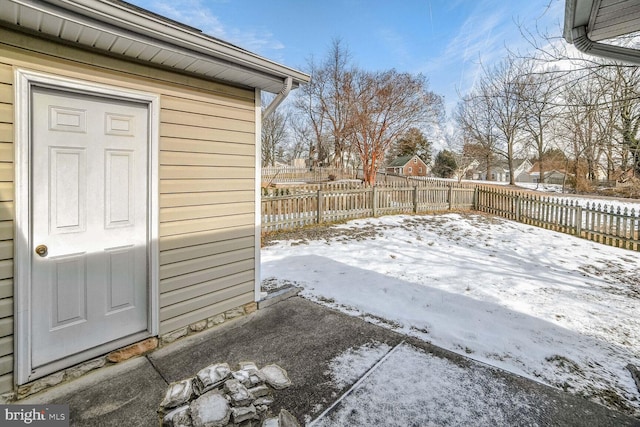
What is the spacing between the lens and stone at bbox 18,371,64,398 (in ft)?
6.39

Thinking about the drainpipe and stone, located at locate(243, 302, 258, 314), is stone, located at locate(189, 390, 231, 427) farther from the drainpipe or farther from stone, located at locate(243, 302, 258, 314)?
the drainpipe

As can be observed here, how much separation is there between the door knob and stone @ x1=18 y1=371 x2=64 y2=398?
2.72 ft

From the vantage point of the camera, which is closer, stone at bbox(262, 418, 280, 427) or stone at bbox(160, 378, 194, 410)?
stone at bbox(262, 418, 280, 427)

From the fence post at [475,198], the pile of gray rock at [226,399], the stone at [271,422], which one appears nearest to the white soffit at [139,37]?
the pile of gray rock at [226,399]

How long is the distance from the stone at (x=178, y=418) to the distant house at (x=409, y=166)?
3944 cm

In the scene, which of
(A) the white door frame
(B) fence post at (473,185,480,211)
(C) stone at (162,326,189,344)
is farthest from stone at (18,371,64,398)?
(B) fence post at (473,185,480,211)

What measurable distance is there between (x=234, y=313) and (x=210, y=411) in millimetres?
1415

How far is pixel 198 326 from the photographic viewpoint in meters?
2.84

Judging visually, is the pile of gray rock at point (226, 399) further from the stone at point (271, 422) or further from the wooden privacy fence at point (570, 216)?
the wooden privacy fence at point (570, 216)

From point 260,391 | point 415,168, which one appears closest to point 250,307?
point 260,391

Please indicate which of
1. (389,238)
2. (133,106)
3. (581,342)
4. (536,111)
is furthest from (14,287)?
(389,238)

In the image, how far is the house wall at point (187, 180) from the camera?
1.88 metres

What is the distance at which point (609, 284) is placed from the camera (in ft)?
15.0

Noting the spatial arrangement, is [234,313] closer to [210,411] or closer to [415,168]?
[210,411]
